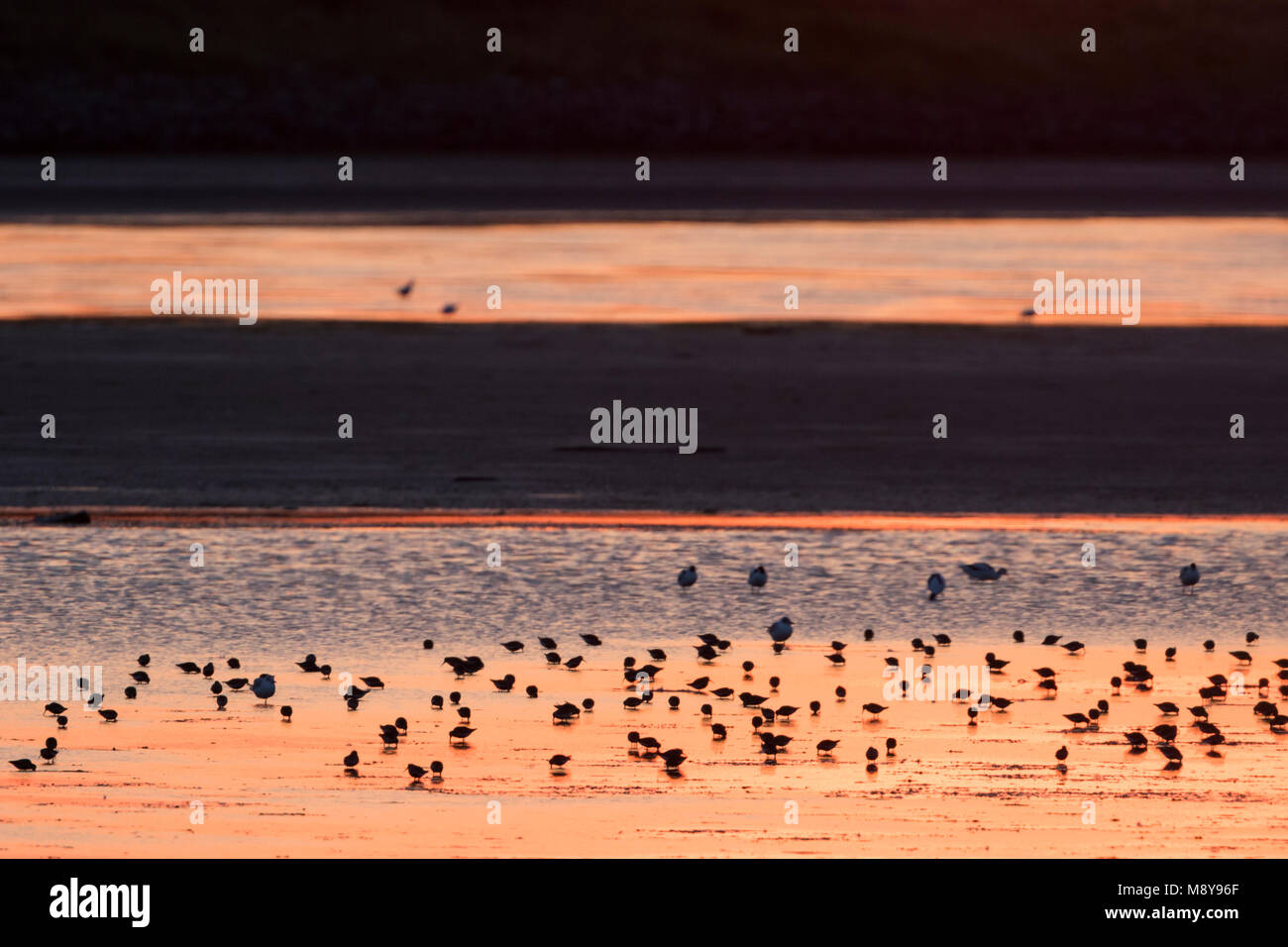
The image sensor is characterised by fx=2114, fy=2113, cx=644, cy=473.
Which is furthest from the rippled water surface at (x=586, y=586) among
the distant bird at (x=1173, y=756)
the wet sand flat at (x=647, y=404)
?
the distant bird at (x=1173, y=756)

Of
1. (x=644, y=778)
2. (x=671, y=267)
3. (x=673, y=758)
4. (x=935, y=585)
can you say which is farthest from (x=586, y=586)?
(x=671, y=267)

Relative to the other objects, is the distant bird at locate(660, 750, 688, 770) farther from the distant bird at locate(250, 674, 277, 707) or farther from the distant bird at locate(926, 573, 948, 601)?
the distant bird at locate(926, 573, 948, 601)

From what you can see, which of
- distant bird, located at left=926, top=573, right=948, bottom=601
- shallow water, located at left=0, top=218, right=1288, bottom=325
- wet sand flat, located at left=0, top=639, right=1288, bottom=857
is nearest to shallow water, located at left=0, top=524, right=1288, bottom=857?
wet sand flat, located at left=0, top=639, right=1288, bottom=857

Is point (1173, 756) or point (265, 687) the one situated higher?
point (265, 687)

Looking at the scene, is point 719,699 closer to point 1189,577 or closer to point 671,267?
point 1189,577

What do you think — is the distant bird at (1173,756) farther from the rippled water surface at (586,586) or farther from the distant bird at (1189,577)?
the distant bird at (1189,577)

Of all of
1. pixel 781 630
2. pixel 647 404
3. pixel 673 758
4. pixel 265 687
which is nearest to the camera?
pixel 673 758
